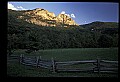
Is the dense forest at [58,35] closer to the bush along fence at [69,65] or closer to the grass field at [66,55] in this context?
the grass field at [66,55]

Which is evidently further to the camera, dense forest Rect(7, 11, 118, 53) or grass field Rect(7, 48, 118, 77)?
dense forest Rect(7, 11, 118, 53)

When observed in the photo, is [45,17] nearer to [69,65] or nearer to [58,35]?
[58,35]

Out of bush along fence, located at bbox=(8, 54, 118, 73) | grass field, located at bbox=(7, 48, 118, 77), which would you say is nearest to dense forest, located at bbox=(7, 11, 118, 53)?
grass field, located at bbox=(7, 48, 118, 77)

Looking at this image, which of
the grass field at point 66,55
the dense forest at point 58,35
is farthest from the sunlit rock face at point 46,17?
the grass field at point 66,55

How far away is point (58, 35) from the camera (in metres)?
7.99

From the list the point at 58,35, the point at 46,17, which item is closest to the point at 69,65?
the point at 58,35

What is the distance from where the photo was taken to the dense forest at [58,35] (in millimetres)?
7734

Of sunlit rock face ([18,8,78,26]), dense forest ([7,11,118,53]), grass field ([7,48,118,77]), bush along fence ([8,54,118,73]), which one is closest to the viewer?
sunlit rock face ([18,8,78,26])

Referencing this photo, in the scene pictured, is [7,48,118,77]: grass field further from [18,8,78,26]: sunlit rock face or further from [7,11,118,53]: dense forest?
[18,8,78,26]: sunlit rock face

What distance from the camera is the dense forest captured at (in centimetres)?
773

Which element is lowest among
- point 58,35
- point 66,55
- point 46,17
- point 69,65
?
point 69,65

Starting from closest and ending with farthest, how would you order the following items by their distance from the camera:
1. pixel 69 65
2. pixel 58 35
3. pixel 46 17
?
pixel 46 17
pixel 58 35
pixel 69 65

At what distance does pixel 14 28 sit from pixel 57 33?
5.59 ft
